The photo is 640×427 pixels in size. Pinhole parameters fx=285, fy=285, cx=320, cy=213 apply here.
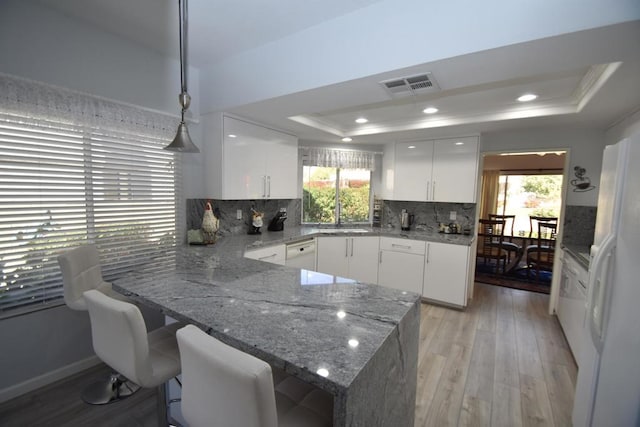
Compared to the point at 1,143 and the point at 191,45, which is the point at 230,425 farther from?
the point at 191,45

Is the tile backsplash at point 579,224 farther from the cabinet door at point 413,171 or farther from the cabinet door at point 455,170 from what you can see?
the cabinet door at point 413,171

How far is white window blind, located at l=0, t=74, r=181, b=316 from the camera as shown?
6.02ft

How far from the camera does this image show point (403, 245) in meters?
3.76

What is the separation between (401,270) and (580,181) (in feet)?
7.39

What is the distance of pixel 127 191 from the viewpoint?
2.36 meters

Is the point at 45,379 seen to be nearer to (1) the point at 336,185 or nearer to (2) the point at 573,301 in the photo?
(1) the point at 336,185

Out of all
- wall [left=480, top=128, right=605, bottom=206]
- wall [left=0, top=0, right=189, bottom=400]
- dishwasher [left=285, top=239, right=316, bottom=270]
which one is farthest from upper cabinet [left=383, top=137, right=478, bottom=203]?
wall [left=0, top=0, right=189, bottom=400]

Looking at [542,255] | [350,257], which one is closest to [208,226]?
[350,257]

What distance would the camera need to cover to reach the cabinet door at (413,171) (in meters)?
3.83

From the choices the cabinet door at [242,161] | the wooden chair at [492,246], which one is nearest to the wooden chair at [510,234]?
the wooden chair at [492,246]

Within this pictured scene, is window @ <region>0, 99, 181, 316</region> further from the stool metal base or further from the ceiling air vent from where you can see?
the ceiling air vent

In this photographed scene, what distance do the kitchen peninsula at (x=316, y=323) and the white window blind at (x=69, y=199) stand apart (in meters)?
0.78

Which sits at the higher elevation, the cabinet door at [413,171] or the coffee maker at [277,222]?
the cabinet door at [413,171]

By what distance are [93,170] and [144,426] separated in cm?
180
